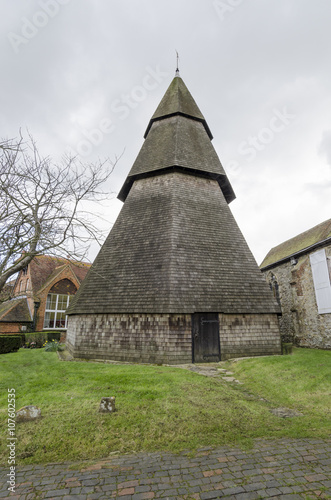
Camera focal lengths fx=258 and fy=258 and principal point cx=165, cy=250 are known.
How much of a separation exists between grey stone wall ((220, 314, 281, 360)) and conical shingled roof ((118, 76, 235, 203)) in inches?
350

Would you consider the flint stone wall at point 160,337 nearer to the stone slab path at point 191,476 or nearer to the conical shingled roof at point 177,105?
the stone slab path at point 191,476

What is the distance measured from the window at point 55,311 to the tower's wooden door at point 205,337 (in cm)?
1595

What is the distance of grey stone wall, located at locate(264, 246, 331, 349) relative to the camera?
14.8 m

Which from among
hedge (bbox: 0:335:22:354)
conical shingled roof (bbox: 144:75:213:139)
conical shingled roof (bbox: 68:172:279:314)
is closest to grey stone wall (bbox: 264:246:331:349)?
conical shingled roof (bbox: 68:172:279:314)

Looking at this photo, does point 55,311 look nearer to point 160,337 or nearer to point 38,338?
point 38,338

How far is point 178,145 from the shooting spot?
16.3 metres

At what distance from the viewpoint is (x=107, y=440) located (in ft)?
13.4

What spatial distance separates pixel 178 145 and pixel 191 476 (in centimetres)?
1613

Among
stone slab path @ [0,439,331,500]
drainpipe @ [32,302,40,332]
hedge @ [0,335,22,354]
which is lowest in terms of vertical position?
stone slab path @ [0,439,331,500]

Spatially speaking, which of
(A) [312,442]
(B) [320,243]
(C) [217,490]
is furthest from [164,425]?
(B) [320,243]

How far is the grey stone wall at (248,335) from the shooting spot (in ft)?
37.0

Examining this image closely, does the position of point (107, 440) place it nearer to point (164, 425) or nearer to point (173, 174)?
point (164, 425)

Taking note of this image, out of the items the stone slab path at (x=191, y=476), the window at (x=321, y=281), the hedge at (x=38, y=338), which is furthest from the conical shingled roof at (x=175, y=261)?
the hedge at (x=38, y=338)

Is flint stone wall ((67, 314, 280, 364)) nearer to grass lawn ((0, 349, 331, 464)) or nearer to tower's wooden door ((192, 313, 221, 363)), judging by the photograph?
tower's wooden door ((192, 313, 221, 363))
